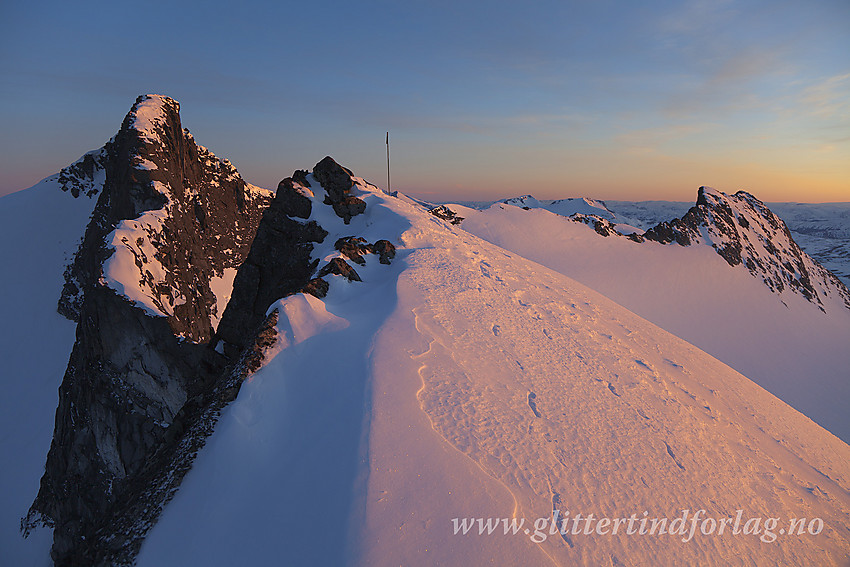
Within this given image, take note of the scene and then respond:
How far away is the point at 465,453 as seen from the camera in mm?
5422

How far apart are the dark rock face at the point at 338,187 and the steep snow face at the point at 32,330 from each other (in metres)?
19.6

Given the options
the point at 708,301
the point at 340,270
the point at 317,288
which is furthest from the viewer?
the point at 708,301

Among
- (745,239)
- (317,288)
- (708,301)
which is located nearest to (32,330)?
(317,288)

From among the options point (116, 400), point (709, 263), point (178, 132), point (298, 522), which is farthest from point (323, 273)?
point (709, 263)

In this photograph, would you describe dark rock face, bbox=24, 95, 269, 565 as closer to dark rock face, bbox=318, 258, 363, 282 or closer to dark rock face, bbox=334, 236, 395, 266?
dark rock face, bbox=318, 258, 363, 282

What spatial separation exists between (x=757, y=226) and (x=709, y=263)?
17.7 m

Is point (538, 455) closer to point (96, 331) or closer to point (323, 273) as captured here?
point (323, 273)

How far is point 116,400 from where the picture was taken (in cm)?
1697

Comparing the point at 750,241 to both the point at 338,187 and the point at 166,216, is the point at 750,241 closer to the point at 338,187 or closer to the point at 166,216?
the point at 338,187

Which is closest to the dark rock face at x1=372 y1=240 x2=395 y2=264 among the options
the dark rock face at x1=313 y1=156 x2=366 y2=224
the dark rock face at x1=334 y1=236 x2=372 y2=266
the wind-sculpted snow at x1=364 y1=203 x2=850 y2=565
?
the dark rock face at x1=334 y1=236 x2=372 y2=266

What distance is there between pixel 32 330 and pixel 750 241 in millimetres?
93487

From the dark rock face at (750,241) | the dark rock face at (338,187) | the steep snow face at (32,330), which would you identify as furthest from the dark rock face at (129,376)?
the dark rock face at (750,241)

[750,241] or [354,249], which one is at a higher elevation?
[354,249]

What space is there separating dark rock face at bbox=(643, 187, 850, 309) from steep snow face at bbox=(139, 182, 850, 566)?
4031 cm
